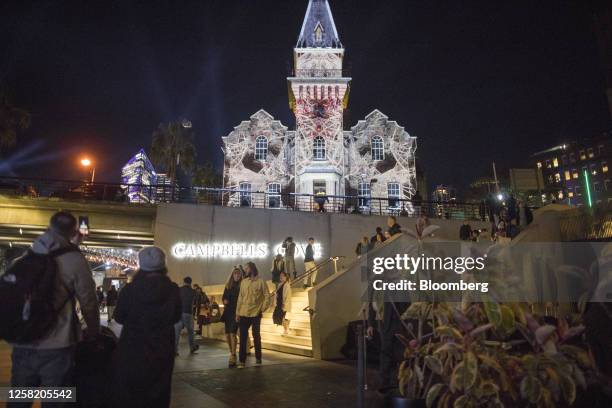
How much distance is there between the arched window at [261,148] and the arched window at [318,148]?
4.05m

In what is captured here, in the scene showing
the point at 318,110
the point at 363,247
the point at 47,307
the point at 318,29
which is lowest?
the point at 47,307

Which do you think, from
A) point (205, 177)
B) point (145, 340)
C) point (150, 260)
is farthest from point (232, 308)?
point (205, 177)

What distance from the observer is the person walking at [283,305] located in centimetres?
1137

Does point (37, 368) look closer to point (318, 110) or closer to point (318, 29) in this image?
point (318, 110)

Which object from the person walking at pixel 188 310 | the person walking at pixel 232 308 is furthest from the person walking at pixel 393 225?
the person walking at pixel 188 310

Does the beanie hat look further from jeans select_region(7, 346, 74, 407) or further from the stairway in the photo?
the stairway

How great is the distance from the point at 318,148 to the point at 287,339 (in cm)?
2212

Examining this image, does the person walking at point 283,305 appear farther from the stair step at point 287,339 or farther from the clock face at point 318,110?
the clock face at point 318,110

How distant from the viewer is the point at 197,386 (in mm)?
6191

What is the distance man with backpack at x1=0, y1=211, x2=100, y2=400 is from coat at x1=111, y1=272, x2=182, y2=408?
13.4 inches

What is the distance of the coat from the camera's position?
3059mm

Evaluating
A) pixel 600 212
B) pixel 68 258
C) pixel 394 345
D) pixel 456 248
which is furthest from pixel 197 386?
pixel 600 212

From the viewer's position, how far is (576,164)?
86.1 m

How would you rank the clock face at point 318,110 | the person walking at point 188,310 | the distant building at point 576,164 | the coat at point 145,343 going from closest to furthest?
the coat at point 145,343
the person walking at point 188,310
the clock face at point 318,110
the distant building at point 576,164
